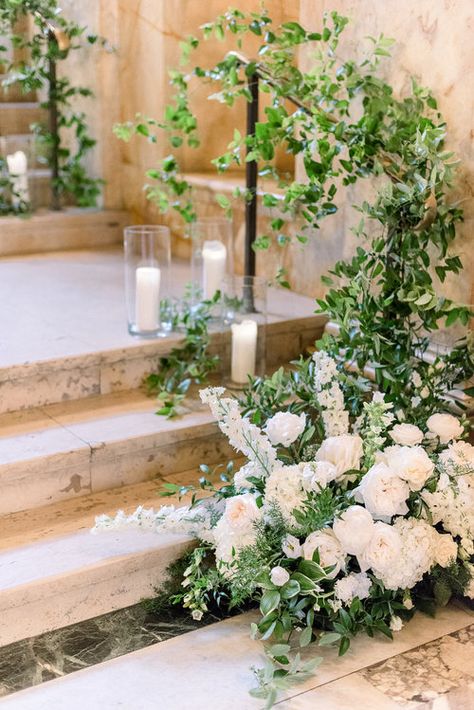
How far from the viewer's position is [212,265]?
3.49m

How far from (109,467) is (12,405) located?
1.25 feet

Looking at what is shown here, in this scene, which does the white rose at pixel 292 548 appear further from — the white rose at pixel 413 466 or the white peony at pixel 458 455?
the white peony at pixel 458 455

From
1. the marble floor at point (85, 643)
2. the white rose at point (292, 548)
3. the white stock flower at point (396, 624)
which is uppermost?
the white rose at point (292, 548)

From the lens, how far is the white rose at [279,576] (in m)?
2.25

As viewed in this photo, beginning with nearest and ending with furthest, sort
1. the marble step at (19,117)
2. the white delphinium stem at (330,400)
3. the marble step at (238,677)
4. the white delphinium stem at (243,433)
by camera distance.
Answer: the marble step at (238,677), the white delphinium stem at (243,433), the white delphinium stem at (330,400), the marble step at (19,117)

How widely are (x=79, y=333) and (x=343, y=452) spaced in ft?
3.77

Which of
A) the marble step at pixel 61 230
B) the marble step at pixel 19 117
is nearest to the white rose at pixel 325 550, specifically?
the marble step at pixel 61 230

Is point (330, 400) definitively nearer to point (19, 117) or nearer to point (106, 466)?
point (106, 466)

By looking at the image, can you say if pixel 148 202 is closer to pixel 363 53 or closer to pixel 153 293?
pixel 153 293

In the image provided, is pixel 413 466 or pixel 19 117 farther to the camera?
pixel 19 117

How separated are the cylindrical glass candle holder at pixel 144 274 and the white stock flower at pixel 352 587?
1.21 metres

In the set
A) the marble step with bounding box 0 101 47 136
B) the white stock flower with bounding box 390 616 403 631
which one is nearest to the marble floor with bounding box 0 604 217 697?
the white stock flower with bounding box 390 616 403 631

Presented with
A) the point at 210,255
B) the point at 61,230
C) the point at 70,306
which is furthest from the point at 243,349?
the point at 61,230

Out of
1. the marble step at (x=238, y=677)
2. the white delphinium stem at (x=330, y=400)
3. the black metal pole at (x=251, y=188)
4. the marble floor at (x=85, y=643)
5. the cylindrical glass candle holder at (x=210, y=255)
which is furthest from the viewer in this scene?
the cylindrical glass candle holder at (x=210, y=255)
